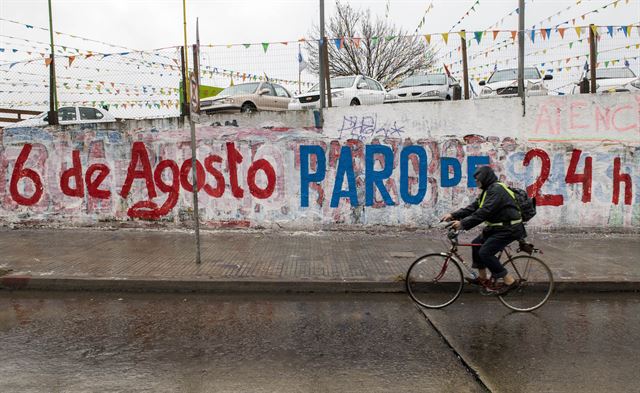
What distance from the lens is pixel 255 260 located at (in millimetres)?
7723

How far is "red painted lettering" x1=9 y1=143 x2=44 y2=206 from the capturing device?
10570 mm

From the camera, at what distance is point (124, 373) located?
12.6 ft

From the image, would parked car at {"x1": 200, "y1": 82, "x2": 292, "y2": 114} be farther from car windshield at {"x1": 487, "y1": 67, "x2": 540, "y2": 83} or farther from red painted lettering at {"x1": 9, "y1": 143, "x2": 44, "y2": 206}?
car windshield at {"x1": 487, "y1": 67, "x2": 540, "y2": 83}

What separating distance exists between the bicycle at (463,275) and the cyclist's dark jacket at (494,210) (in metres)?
0.24

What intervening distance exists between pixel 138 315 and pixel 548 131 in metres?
9.02

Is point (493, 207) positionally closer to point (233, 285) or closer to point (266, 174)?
point (233, 285)

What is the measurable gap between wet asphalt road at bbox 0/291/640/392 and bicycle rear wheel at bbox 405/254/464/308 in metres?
0.18

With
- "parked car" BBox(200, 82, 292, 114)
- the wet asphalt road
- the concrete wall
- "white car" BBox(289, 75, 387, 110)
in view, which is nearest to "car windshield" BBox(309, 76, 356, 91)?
"white car" BBox(289, 75, 387, 110)

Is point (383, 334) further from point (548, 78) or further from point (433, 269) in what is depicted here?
point (548, 78)

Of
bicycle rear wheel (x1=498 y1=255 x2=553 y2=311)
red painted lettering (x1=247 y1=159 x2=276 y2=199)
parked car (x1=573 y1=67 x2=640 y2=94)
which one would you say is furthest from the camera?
parked car (x1=573 y1=67 x2=640 y2=94)

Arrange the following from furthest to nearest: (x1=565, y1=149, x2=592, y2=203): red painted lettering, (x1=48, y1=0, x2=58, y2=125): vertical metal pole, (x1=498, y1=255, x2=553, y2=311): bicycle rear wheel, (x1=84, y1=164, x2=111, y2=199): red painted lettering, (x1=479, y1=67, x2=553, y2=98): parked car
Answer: (x1=479, y1=67, x2=553, y2=98): parked car, (x1=48, y1=0, x2=58, y2=125): vertical metal pole, (x1=84, y1=164, x2=111, y2=199): red painted lettering, (x1=565, y1=149, x2=592, y2=203): red painted lettering, (x1=498, y1=255, x2=553, y2=311): bicycle rear wheel

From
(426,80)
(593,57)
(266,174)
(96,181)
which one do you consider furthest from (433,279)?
(426,80)

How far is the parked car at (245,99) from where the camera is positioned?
1221 cm

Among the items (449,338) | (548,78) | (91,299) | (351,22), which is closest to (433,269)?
(449,338)
